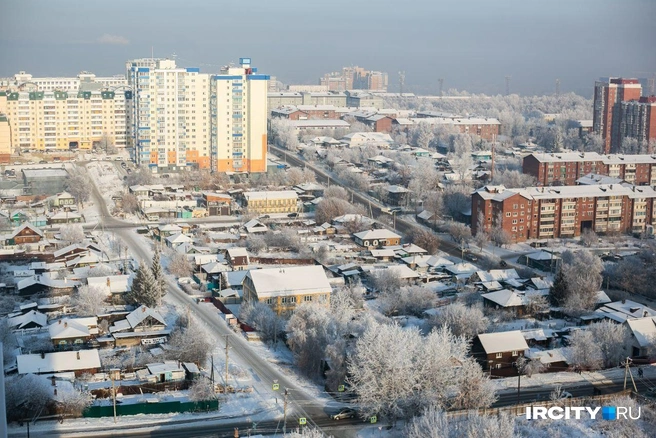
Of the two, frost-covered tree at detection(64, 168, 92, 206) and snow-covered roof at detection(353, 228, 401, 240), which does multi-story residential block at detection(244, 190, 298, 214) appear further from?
frost-covered tree at detection(64, 168, 92, 206)

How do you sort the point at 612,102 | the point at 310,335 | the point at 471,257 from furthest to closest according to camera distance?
→ the point at 612,102, the point at 471,257, the point at 310,335

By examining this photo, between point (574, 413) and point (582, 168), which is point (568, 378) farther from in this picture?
point (582, 168)

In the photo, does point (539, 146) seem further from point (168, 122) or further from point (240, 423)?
point (240, 423)

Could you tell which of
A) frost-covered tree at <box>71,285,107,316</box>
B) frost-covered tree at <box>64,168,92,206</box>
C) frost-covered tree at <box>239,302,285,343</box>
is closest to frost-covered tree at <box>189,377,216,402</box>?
frost-covered tree at <box>239,302,285,343</box>

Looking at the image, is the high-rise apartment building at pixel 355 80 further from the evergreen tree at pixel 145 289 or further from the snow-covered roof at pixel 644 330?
the snow-covered roof at pixel 644 330

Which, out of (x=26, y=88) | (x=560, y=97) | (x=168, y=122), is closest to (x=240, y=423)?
(x=168, y=122)

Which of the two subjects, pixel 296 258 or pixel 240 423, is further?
pixel 296 258

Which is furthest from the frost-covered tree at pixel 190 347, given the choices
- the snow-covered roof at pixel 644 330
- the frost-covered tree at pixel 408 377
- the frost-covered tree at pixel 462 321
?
the snow-covered roof at pixel 644 330

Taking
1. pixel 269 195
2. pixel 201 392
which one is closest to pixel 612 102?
pixel 269 195
